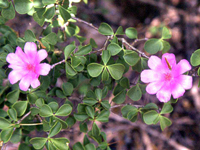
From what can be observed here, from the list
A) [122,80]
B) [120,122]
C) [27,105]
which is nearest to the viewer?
[122,80]

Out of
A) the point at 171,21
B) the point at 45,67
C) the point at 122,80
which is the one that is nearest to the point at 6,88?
the point at 45,67

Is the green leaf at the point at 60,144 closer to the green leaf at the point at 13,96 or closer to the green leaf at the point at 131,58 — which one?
the green leaf at the point at 13,96

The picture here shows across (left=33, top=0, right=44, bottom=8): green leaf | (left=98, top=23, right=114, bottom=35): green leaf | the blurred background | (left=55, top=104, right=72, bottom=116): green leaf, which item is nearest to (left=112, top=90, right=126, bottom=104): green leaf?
(left=55, top=104, right=72, bottom=116): green leaf

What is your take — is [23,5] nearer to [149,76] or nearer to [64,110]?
[64,110]

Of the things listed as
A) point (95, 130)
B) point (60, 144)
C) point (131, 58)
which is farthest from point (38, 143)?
point (131, 58)

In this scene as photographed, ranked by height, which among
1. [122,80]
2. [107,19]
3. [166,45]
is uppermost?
[166,45]

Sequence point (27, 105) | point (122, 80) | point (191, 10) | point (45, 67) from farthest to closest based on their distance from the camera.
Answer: point (191, 10) < point (27, 105) < point (122, 80) < point (45, 67)

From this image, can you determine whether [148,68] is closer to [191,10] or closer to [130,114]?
[130,114]
